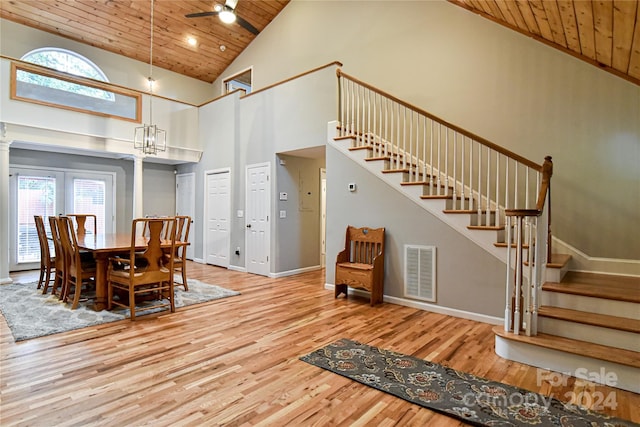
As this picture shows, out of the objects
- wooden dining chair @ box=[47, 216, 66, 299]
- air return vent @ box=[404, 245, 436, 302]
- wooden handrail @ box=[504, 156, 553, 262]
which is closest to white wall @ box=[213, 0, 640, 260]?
wooden handrail @ box=[504, 156, 553, 262]

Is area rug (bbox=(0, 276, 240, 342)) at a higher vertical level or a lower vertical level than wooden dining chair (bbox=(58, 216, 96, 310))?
lower

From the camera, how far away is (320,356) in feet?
9.10

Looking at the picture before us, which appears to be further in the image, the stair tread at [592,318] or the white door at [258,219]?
the white door at [258,219]

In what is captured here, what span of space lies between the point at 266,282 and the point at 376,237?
2.20 metres

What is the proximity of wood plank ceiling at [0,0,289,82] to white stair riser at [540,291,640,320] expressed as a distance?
24.8 ft

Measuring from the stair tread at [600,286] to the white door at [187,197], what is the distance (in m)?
7.15

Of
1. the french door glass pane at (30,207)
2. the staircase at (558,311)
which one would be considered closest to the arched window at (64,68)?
the french door glass pane at (30,207)

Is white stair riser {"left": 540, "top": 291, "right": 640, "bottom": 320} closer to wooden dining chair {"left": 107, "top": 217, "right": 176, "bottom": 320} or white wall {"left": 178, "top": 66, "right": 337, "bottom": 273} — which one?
white wall {"left": 178, "top": 66, "right": 337, "bottom": 273}

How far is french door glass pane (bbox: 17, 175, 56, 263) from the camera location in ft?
21.1

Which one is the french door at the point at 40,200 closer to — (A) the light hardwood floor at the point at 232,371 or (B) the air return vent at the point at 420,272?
(A) the light hardwood floor at the point at 232,371

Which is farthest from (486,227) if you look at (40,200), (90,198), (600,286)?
(40,200)

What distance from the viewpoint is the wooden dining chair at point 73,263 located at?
12.8ft

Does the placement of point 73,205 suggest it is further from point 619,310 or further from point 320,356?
point 619,310

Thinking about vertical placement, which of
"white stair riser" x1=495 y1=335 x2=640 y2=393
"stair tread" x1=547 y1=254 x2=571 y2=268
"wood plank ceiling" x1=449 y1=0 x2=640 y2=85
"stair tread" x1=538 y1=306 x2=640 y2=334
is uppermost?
"wood plank ceiling" x1=449 y1=0 x2=640 y2=85
